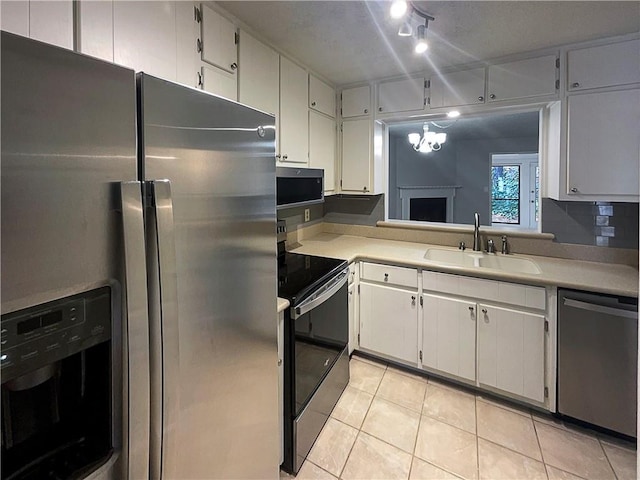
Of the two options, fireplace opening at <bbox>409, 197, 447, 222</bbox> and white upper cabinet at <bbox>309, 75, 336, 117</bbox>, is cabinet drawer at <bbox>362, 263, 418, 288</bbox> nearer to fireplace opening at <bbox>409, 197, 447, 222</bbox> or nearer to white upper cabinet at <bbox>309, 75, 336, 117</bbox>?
white upper cabinet at <bbox>309, 75, 336, 117</bbox>

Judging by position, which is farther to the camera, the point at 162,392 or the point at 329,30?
the point at 329,30

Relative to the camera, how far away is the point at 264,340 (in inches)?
46.0

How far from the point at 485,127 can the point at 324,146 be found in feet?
8.89

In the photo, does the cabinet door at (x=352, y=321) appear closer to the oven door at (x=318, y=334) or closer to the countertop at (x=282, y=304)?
the oven door at (x=318, y=334)

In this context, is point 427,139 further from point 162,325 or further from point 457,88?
point 162,325

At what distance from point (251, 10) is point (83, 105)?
145 centimetres

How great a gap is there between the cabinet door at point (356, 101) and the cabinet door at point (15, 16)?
2.36m

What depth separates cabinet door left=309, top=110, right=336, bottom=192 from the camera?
2586 mm

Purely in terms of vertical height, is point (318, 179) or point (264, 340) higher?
point (318, 179)

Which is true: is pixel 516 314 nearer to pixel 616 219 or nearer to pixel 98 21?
pixel 616 219

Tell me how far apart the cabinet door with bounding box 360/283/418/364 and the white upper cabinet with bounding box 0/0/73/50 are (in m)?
2.15

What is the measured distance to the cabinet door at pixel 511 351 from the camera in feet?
6.52

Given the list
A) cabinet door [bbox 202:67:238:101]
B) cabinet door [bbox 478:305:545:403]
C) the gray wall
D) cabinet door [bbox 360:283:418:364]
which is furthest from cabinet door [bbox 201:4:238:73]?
the gray wall

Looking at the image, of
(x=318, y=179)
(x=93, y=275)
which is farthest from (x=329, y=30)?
(x=93, y=275)
